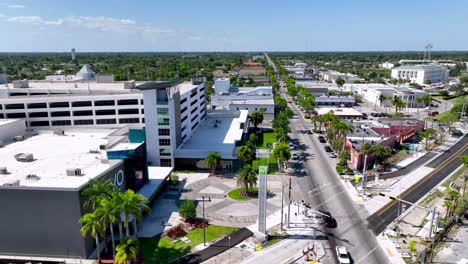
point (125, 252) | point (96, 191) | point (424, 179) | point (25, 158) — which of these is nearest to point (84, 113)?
point (25, 158)

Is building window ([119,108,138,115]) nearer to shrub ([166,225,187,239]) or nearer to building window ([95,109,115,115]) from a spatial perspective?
building window ([95,109,115,115])

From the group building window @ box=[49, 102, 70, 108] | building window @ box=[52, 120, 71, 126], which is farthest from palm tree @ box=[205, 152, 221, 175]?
building window @ box=[49, 102, 70, 108]

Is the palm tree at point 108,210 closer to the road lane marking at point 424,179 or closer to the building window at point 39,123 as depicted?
the road lane marking at point 424,179

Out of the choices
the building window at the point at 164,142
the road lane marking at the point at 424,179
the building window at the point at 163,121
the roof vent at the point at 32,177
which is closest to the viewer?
the roof vent at the point at 32,177

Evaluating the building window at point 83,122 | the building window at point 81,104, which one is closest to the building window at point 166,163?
the building window at point 83,122

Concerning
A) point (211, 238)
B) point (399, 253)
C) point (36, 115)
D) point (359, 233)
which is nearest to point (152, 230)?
point (211, 238)

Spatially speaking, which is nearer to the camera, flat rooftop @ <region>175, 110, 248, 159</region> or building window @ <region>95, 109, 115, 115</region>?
flat rooftop @ <region>175, 110, 248, 159</region>
